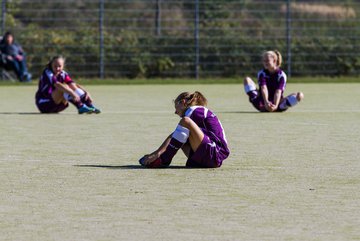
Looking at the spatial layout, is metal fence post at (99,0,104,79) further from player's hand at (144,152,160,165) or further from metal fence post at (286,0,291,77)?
player's hand at (144,152,160,165)

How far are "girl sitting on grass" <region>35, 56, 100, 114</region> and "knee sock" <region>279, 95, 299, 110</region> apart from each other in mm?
3027

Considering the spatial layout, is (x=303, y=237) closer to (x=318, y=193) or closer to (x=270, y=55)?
(x=318, y=193)

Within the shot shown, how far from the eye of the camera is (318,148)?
12.6 metres

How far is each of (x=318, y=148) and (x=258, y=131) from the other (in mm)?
2331

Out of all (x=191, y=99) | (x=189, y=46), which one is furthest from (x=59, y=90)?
(x=189, y=46)

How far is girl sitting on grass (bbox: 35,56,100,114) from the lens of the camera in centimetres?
1788

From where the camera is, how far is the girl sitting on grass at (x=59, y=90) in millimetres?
→ 17875

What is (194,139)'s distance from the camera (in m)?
10.2

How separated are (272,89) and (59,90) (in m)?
3.48

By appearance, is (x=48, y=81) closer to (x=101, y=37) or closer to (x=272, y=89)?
(x=272, y=89)

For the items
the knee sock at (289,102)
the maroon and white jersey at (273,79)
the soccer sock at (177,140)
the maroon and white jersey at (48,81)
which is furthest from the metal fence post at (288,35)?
the soccer sock at (177,140)

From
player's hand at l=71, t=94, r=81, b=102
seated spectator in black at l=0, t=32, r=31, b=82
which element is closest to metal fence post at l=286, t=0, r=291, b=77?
seated spectator in black at l=0, t=32, r=31, b=82

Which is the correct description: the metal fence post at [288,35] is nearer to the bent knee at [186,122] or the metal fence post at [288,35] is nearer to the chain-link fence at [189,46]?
the chain-link fence at [189,46]

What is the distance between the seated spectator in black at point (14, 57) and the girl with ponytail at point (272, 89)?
1221cm
